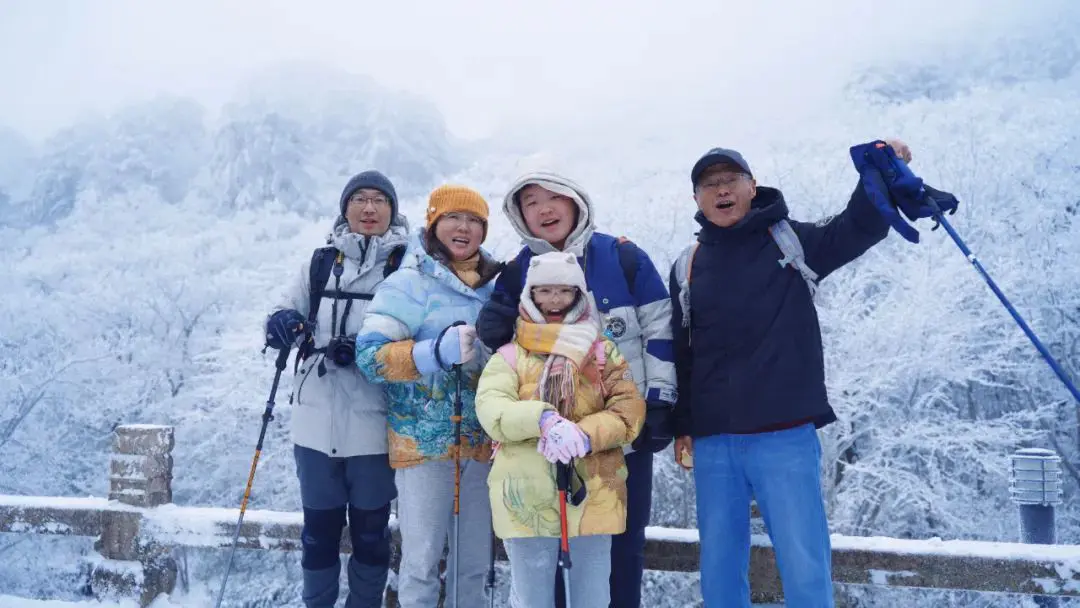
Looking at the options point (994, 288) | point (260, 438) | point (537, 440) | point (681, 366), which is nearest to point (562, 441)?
point (537, 440)

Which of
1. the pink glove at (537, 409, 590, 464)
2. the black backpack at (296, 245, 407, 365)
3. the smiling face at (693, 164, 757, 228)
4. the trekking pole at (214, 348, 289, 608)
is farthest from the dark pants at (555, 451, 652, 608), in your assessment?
the trekking pole at (214, 348, 289, 608)

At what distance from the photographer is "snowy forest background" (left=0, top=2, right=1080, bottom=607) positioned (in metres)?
11.2

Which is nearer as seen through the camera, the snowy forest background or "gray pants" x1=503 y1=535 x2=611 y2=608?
"gray pants" x1=503 y1=535 x2=611 y2=608

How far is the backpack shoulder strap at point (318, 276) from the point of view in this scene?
3039 millimetres

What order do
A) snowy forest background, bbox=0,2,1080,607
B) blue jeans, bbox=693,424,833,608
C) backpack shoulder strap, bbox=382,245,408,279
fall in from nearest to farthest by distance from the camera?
→ 1. blue jeans, bbox=693,424,833,608
2. backpack shoulder strap, bbox=382,245,408,279
3. snowy forest background, bbox=0,2,1080,607

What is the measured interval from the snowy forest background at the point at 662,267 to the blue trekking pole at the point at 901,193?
1.15m

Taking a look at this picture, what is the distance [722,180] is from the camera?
2666 mm

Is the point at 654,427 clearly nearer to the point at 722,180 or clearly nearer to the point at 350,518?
the point at 722,180

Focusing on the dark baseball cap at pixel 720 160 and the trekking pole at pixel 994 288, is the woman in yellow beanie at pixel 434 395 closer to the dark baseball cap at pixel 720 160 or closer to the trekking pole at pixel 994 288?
the dark baseball cap at pixel 720 160

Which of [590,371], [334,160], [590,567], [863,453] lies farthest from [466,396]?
[334,160]

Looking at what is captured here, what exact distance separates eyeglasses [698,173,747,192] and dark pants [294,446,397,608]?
183 cm

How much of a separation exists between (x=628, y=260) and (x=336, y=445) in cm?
148

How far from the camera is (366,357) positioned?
8.71 ft

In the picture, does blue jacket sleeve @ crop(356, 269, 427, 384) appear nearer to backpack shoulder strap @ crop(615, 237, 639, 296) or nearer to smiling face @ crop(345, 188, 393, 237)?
smiling face @ crop(345, 188, 393, 237)
